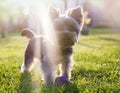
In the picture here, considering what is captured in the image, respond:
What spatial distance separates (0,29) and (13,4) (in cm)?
467

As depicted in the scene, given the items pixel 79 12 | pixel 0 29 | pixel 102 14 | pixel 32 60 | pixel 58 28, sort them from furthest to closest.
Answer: pixel 102 14 → pixel 0 29 → pixel 32 60 → pixel 79 12 → pixel 58 28

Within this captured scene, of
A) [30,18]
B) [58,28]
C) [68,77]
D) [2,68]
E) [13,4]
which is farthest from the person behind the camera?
[30,18]

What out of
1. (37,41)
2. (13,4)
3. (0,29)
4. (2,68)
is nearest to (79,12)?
(37,41)

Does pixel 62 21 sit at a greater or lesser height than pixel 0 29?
greater

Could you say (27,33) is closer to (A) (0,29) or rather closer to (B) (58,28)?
(B) (58,28)

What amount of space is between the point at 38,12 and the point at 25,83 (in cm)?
3456

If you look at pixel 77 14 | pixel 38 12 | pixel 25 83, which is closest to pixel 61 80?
pixel 25 83

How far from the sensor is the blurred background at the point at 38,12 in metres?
37.0

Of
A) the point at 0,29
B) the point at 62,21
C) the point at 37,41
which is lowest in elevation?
the point at 0,29

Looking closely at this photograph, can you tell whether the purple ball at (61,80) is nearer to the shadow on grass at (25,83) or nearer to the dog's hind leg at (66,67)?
the dog's hind leg at (66,67)

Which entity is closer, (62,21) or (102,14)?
(62,21)

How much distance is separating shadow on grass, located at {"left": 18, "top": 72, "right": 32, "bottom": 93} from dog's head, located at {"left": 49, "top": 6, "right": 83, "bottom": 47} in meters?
1.23

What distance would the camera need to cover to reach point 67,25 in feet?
20.2

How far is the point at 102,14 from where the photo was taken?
190ft
